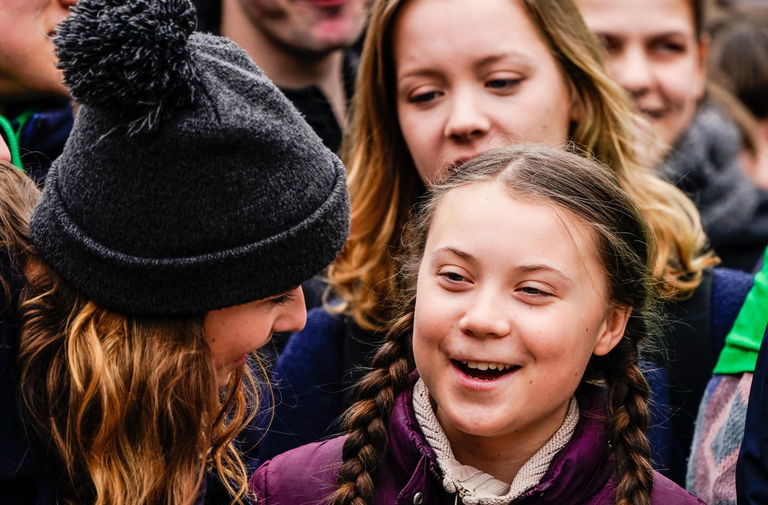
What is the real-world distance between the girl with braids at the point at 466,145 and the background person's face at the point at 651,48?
2.92 ft

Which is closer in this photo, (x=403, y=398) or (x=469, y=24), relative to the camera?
(x=403, y=398)

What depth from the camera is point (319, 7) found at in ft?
12.6

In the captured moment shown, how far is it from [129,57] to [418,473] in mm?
1004

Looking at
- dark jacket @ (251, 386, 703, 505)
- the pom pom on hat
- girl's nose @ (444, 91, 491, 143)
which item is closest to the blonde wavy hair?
girl's nose @ (444, 91, 491, 143)

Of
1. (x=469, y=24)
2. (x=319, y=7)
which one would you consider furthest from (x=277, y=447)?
(x=319, y=7)

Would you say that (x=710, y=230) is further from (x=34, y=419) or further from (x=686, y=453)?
(x=34, y=419)

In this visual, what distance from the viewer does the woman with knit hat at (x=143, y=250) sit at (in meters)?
1.99

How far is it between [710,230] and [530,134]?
1625 millimetres

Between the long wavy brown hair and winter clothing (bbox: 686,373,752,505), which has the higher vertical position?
the long wavy brown hair

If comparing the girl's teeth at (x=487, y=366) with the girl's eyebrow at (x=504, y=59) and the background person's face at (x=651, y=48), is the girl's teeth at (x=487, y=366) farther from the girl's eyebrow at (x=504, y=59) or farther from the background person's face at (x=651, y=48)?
the background person's face at (x=651, y=48)

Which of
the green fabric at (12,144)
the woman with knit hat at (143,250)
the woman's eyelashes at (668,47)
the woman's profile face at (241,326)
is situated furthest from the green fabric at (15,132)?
the woman's eyelashes at (668,47)

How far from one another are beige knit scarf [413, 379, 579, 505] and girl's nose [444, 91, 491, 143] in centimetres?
81

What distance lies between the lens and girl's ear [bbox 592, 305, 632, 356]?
7.59ft

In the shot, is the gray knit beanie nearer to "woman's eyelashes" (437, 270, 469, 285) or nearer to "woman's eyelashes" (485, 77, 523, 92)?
"woman's eyelashes" (437, 270, 469, 285)
